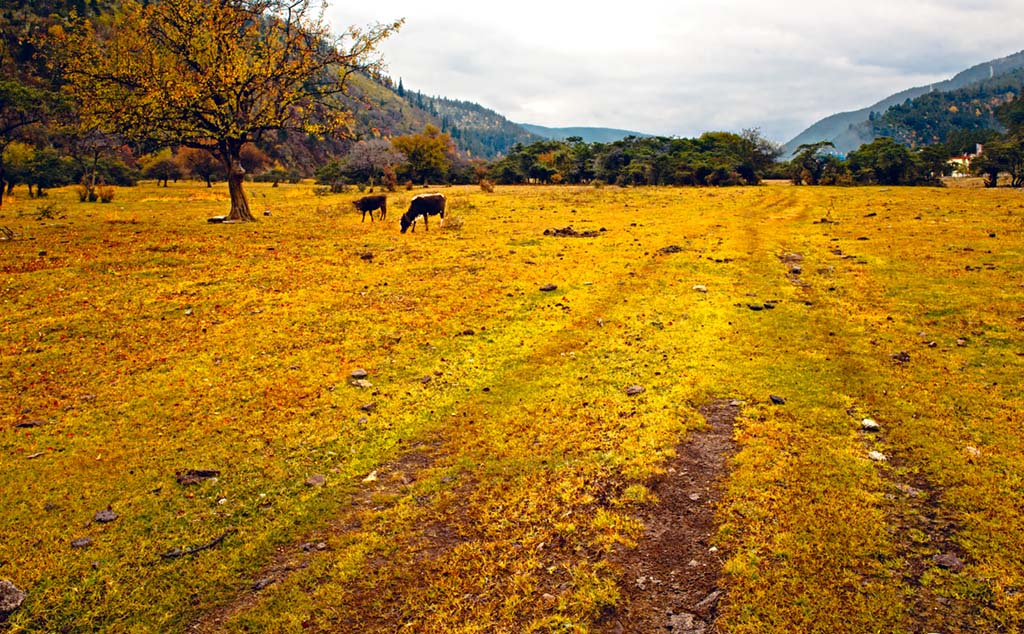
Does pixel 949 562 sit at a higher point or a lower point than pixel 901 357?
lower

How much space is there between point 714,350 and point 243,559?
9.35 metres

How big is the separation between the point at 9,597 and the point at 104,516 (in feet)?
4.06

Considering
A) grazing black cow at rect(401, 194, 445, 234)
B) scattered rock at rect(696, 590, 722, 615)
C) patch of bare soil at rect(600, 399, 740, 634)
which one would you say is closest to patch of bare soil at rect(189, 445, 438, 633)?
patch of bare soil at rect(600, 399, 740, 634)

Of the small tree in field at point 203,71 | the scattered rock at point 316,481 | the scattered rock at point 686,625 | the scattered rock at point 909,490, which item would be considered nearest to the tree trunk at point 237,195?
the small tree in field at point 203,71

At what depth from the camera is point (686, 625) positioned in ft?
14.7

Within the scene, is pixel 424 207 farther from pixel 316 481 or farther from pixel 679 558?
pixel 679 558

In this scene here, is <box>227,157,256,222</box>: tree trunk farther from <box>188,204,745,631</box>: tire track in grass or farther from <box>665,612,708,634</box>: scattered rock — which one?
<box>665,612,708,634</box>: scattered rock

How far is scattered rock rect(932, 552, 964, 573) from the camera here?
4.91m

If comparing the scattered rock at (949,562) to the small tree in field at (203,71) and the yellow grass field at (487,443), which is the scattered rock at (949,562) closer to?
the yellow grass field at (487,443)

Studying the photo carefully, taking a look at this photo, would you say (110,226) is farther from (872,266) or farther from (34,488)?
(872,266)

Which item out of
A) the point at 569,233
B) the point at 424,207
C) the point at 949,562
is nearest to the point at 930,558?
the point at 949,562

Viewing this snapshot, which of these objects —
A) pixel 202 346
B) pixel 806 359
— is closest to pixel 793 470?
pixel 806 359

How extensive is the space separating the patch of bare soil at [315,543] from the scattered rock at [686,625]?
361 cm

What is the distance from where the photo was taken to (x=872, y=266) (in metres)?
18.4
